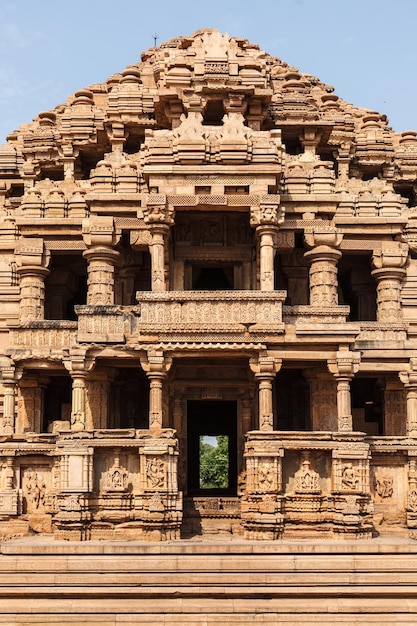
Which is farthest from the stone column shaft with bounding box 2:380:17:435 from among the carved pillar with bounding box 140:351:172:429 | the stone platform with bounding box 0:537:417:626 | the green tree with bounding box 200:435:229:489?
the green tree with bounding box 200:435:229:489

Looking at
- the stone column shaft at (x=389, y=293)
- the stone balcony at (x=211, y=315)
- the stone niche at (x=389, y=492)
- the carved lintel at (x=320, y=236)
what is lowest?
the stone niche at (x=389, y=492)

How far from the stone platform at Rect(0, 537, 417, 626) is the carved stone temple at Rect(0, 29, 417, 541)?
4.36 ft

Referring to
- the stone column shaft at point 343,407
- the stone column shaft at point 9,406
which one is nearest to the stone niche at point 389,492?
the stone column shaft at point 343,407

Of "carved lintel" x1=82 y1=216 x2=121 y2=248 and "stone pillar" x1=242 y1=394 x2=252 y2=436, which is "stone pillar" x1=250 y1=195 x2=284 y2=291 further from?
"carved lintel" x1=82 y1=216 x2=121 y2=248

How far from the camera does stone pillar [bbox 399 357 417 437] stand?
20391 mm

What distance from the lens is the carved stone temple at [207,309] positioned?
17625 mm

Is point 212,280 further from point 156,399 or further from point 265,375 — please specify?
point 156,399

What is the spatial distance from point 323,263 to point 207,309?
154 inches

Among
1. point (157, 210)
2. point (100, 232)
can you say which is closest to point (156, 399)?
point (157, 210)

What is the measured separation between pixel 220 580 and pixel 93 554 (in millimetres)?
2391

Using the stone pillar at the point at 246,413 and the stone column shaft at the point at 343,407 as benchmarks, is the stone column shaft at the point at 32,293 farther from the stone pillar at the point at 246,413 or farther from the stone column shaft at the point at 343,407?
the stone column shaft at the point at 343,407

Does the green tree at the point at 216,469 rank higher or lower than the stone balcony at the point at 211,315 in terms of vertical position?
lower

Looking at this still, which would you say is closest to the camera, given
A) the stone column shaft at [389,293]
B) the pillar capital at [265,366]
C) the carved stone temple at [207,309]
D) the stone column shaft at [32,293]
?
the carved stone temple at [207,309]

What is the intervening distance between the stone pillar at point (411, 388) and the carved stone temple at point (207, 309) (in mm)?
50
